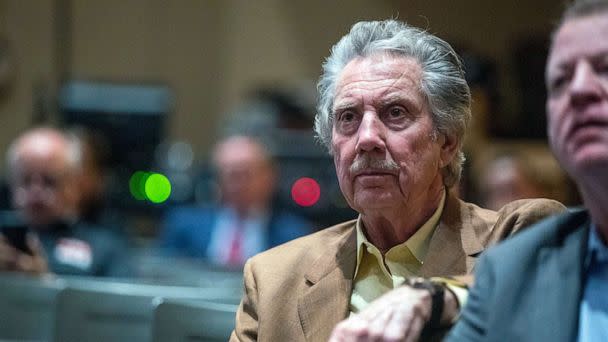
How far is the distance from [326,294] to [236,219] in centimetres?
345

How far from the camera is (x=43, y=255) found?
184 inches

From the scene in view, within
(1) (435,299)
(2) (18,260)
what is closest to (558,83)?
(1) (435,299)

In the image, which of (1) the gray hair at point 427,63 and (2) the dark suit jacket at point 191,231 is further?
(2) the dark suit jacket at point 191,231

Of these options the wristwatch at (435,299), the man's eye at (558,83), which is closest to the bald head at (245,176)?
the wristwatch at (435,299)

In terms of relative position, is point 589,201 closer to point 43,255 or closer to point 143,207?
point 43,255

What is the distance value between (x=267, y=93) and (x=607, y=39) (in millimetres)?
7095

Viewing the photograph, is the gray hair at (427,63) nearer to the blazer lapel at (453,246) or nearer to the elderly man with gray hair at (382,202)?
the elderly man with gray hair at (382,202)

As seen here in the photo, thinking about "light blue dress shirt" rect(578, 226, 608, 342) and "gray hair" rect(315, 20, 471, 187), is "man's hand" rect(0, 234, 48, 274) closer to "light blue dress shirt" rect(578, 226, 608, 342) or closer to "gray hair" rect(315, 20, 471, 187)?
"gray hair" rect(315, 20, 471, 187)

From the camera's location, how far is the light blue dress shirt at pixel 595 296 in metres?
1.43

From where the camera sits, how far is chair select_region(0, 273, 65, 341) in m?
3.64

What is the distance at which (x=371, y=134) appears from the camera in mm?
2213

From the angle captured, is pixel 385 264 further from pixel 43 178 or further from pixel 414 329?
pixel 43 178

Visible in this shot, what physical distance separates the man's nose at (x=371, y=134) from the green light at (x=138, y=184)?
18.3 ft

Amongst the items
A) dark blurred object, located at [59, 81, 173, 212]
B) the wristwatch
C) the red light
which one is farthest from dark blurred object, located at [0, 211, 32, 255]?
dark blurred object, located at [59, 81, 173, 212]
